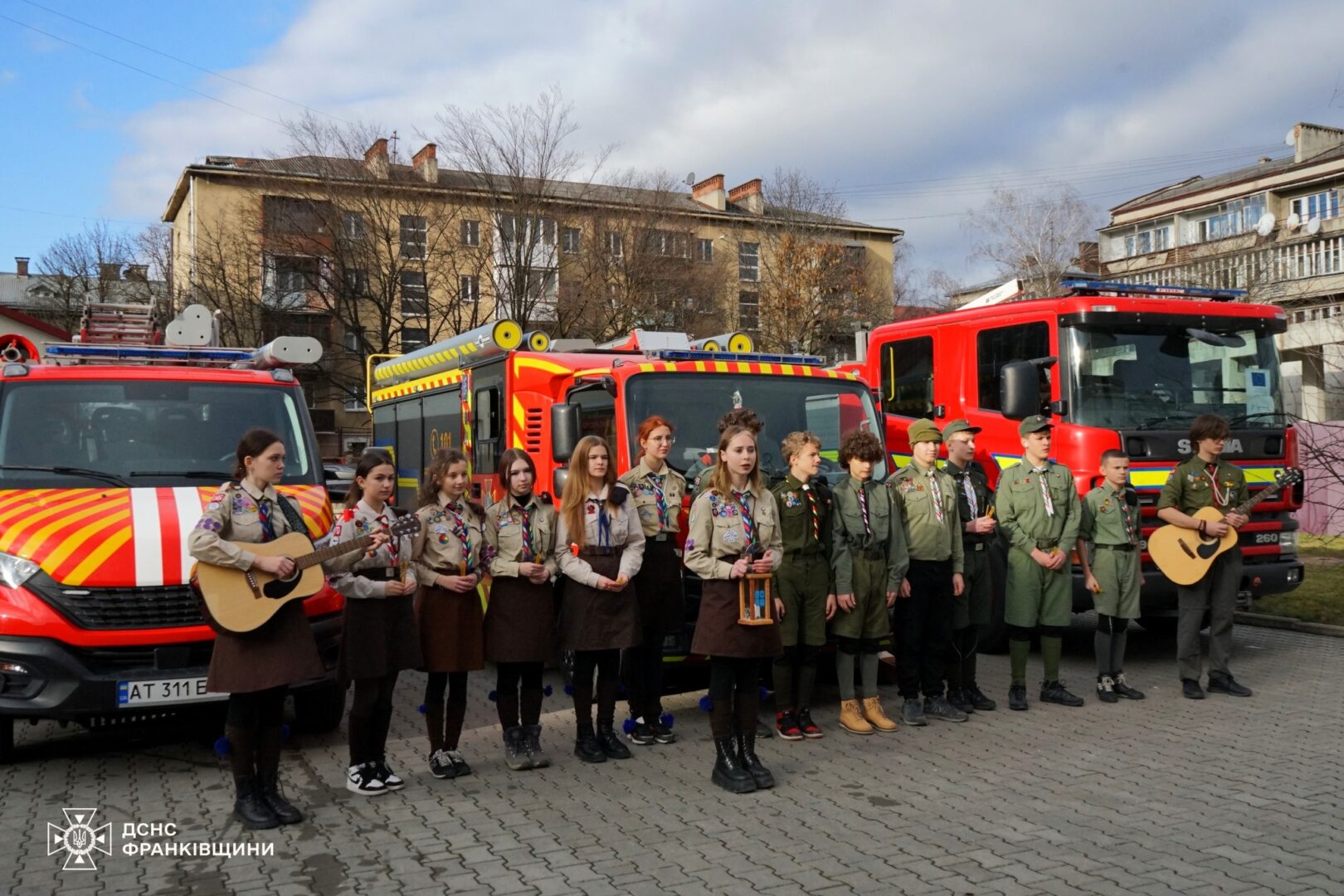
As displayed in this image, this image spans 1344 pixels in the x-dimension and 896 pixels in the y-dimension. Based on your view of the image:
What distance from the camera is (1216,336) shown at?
9227 mm

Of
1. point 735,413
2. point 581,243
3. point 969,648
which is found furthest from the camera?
point 581,243

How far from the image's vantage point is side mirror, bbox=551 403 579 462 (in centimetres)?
763

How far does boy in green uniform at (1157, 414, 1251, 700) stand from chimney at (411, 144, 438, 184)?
25147 mm

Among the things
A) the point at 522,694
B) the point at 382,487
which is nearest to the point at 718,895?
the point at 522,694

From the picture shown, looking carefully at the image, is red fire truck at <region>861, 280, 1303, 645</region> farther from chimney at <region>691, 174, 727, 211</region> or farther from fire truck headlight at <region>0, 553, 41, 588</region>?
chimney at <region>691, 174, 727, 211</region>

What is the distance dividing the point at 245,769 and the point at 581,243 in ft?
88.0

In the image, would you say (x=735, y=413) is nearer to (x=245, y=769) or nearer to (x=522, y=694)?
(x=522, y=694)

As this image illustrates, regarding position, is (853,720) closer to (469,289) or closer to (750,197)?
(469,289)

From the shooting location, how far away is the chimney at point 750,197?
38969 millimetres

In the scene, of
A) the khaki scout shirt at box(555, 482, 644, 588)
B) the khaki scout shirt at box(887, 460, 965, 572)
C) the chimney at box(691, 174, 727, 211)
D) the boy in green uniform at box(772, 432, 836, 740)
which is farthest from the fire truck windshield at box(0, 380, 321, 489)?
the chimney at box(691, 174, 727, 211)

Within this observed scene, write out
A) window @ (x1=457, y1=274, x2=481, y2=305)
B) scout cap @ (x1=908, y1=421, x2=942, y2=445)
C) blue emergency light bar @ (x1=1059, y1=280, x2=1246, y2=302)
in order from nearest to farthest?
scout cap @ (x1=908, y1=421, x2=942, y2=445)
blue emergency light bar @ (x1=1059, y1=280, x2=1246, y2=302)
window @ (x1=457, y1=274, x2=481, y2=305)

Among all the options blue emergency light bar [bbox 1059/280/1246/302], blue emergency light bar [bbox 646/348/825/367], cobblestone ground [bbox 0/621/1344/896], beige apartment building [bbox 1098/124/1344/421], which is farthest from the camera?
beige apartment building [bbox 1098/124/1344/421]

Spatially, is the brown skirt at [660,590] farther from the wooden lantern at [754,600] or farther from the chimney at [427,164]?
the chimney at [427,164]

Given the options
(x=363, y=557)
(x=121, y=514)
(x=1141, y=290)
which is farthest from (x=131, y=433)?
(x=1141, y=290)
